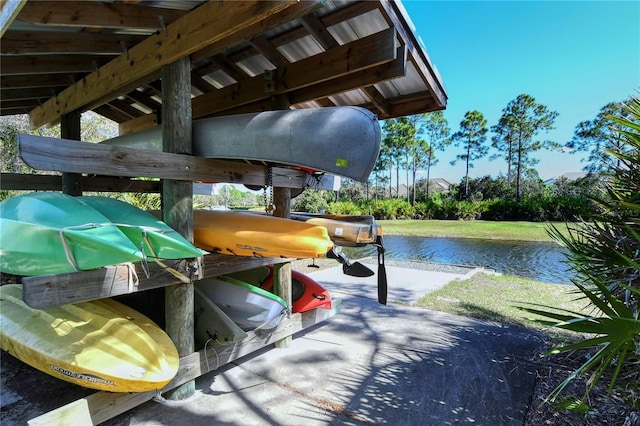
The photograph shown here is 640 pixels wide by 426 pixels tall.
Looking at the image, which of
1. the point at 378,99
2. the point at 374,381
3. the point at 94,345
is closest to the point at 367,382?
the point at 374,381

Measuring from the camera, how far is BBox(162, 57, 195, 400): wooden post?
240 cm

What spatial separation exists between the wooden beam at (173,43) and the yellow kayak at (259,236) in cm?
125

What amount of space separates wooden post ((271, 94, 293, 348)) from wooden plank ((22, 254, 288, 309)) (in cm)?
92

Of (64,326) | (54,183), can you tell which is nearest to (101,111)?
(54,183)

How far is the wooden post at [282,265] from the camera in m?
3.28

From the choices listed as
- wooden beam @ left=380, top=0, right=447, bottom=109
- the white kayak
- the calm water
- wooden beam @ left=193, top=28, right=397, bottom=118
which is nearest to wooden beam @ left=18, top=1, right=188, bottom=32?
wooden beam @ left=193, top=28, right=397, bottom=118

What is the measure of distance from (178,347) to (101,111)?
14.3 ft

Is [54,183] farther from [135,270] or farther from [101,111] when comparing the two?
[135,270]

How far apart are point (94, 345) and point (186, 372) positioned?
2.19 ft

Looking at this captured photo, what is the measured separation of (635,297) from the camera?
222cm

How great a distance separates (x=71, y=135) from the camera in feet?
13.2

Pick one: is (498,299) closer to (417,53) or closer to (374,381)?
(374,381)

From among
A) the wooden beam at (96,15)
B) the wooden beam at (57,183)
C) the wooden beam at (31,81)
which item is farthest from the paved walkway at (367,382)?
the wooden beam at (31,81)

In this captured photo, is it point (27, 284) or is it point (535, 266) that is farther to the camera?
point (535, 266)
